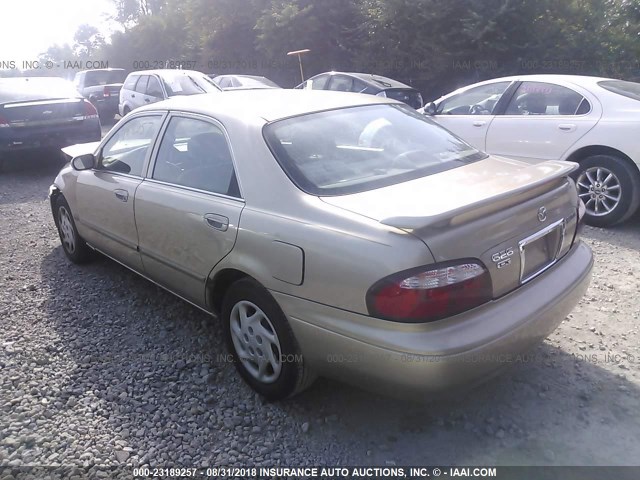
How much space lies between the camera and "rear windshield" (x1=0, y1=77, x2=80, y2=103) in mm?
8884

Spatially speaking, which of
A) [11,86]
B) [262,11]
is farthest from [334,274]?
[262,11]

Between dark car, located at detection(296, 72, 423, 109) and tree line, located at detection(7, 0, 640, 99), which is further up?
tree line, located at detection(7, 0, 640, 99)

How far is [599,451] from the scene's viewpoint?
248cm

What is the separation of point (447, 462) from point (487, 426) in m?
0.34

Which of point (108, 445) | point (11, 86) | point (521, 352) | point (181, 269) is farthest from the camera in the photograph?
point (11, 86)

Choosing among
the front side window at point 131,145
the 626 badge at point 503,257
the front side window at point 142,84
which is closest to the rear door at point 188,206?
the front side window at point 131,145

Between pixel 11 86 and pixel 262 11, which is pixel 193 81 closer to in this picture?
pixel 11 86

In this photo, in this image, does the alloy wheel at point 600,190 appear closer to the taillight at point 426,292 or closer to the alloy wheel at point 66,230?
the taillight at point 426,292

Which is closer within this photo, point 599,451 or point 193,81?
point 599,451

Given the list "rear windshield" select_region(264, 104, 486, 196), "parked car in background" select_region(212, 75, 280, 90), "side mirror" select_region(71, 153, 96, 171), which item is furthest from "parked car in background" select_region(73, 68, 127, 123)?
"rear windshield" select_region(264, 104, 486, 196)

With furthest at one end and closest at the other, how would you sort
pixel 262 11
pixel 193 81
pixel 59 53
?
1. pixel 59 53
2. pixel 262 11
3. pixel 193 81

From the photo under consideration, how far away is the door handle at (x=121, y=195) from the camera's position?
3.80m

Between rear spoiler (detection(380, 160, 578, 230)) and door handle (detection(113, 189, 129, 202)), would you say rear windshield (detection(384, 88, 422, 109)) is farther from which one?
rear spoiler (detection(380, 160, 578, 230))

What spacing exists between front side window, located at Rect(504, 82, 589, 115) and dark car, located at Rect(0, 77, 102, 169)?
6.88 metres
